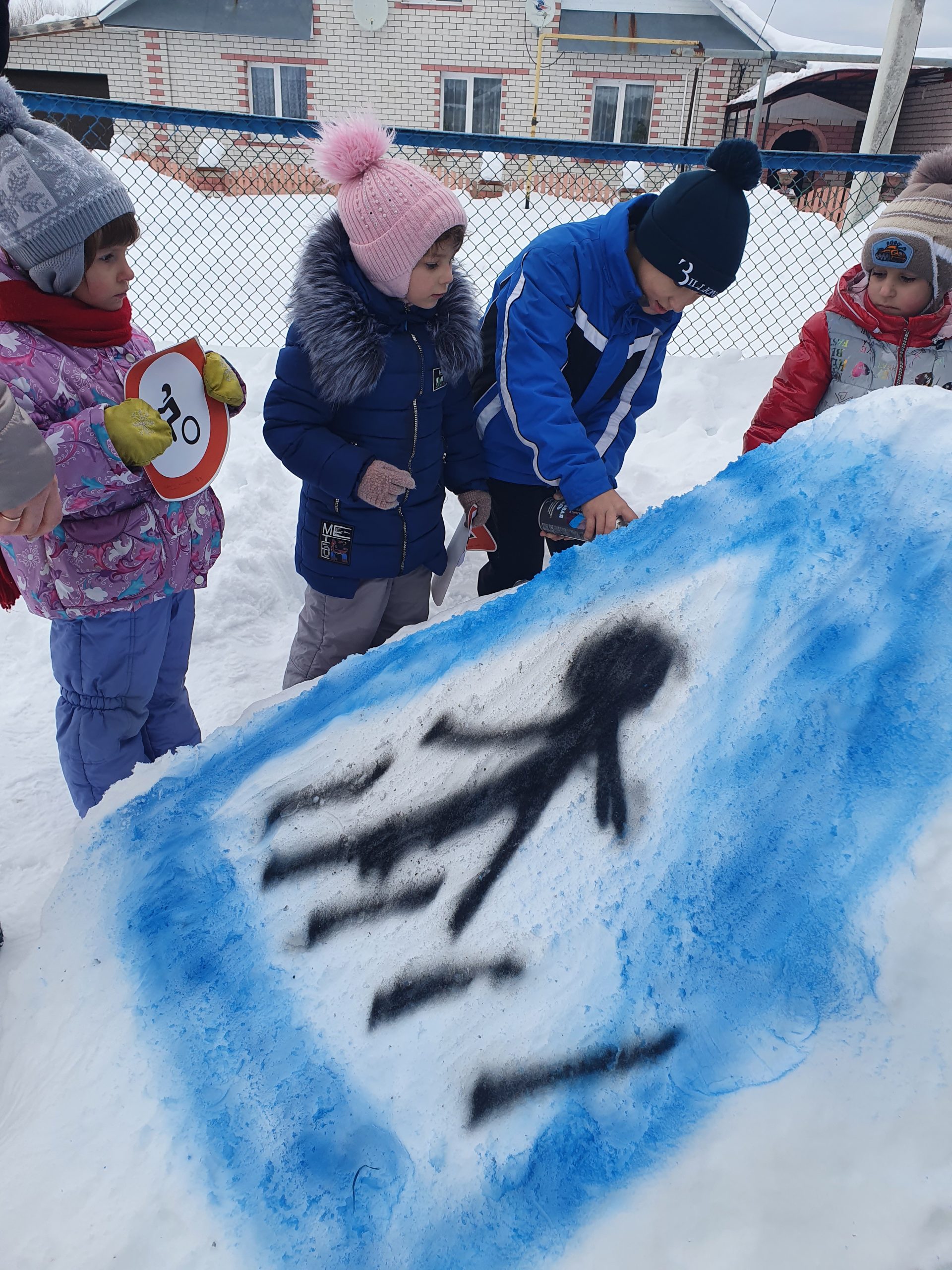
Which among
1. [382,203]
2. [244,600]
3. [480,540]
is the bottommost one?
Answer: [244,600]

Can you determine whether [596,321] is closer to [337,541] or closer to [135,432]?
[337,541]

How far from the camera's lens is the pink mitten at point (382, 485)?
1927 millimetres

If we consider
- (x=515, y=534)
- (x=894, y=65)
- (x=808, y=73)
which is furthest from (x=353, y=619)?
(x=808, y=73)

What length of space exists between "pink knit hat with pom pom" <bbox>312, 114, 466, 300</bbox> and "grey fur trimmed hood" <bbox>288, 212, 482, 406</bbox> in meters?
0.05

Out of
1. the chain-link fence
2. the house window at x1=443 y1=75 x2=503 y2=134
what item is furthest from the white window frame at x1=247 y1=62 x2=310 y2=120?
the chain-link fence

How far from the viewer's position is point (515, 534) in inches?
93.0

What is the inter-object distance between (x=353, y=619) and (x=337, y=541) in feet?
0.71

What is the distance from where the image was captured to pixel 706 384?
4895 mm

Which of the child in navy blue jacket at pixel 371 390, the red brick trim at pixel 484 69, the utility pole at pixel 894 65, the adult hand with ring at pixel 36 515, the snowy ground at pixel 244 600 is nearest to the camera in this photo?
the adult hand with ring at pixel 36 515

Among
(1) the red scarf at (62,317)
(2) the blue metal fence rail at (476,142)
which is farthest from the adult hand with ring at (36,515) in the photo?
(2) the blue metal fence rail at (476,142)

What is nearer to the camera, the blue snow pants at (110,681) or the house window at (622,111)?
the blue snow pants at (110,681)

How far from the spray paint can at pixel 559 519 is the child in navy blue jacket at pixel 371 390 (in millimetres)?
325

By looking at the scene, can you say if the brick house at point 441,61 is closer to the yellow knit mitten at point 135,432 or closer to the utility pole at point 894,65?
the utility pole at point 894,65

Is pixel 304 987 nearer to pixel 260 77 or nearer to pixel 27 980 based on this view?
pixel 27 980
